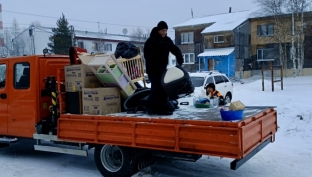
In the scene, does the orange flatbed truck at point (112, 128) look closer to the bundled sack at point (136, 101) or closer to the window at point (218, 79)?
the bundled sack at point (136, 101)

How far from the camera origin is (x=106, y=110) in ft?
19.6

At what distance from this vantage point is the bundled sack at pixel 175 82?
541 centimetres

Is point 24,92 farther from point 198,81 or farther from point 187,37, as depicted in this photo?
point 187,37

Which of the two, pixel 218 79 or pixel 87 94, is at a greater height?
pixel 218 79

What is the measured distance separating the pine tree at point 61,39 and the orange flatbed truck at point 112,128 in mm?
36061

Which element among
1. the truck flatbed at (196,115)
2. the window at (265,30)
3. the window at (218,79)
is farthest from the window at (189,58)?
the truck flatbed at (196,115)

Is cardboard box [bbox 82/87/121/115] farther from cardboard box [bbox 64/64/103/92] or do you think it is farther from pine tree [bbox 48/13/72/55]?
pine tree [bbox 48/13/72/55]

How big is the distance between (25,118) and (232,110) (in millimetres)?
4338

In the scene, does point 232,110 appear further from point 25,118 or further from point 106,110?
point 25,118

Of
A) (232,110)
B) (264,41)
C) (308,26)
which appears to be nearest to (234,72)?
(264,41)

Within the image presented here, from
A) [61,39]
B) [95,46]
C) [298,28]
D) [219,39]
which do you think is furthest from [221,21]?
A: [95,46]

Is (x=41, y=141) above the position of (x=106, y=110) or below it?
below

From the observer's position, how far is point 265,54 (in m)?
35.3

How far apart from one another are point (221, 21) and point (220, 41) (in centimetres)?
349
